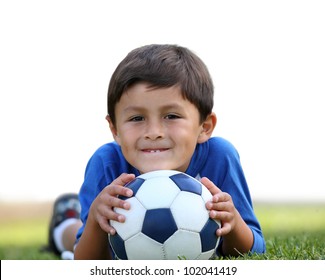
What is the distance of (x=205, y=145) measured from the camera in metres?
4.04

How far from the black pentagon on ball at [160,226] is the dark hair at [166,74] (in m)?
0.78

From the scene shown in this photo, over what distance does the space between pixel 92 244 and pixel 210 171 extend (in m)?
0.87

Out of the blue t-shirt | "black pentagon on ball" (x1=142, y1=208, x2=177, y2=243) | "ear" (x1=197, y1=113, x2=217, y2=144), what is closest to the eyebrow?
"ear" (x1=197, y1=113, x2=217, y2=144)

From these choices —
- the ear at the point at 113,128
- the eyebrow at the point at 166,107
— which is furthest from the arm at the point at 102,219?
the ear at the point at 113,128

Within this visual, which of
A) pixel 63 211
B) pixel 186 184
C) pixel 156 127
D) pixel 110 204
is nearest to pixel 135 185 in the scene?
pixel 110 204

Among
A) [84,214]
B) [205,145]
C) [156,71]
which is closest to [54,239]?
[84,214]

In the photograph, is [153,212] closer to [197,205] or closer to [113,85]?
[197,205]

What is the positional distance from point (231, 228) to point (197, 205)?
295 mm

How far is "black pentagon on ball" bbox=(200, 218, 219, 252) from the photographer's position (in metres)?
3.26

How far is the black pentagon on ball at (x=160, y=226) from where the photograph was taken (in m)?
3.18

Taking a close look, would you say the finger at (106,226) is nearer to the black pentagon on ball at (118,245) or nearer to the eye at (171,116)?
the black pentagon on ball at (118,245)

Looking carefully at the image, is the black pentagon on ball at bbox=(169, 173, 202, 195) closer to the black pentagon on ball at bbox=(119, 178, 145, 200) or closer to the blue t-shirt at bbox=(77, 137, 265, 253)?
the black pentagon on ball at bbox=(119, 178, 145, 200)

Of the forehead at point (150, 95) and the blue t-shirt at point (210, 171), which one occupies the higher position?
the forehead at point (150, 95)

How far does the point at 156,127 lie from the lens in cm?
352
